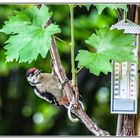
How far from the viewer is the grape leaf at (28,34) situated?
7.53 feet

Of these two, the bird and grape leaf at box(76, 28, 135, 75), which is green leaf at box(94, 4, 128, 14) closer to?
grape leaf at box(76, 28, 135, 75)

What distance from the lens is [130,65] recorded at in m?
2.34

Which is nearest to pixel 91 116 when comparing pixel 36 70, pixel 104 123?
pixel 104 123

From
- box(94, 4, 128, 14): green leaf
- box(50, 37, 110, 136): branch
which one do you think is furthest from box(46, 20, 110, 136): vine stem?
box(94, 4, 128, 14): green leaf

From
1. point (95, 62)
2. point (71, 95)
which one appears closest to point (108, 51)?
point (95, 62)

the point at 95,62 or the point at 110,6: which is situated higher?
the point at 110,6

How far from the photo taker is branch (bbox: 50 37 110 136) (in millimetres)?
2352

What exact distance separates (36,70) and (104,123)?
0.72ft

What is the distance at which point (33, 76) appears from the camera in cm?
235

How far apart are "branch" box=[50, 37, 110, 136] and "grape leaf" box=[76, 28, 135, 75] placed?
0.07m

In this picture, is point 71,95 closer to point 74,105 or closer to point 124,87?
point 74,105

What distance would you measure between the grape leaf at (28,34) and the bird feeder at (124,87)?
18 cm

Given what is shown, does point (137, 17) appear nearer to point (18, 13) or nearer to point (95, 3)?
point (95, 3)

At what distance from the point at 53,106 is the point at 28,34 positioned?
0.66ft
